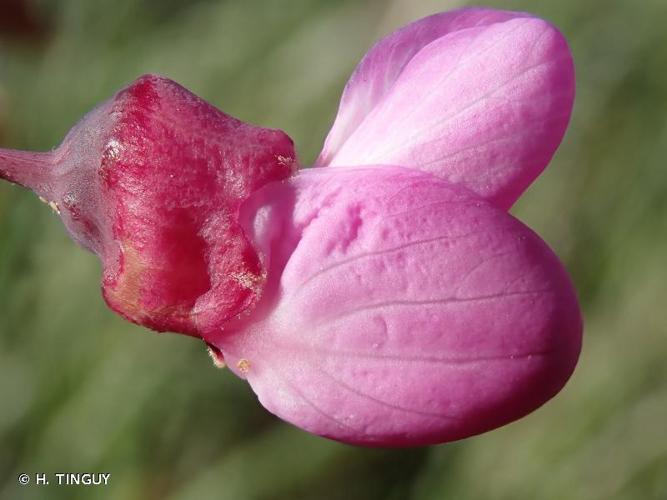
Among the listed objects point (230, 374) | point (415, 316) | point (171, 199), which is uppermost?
point (171, 199)

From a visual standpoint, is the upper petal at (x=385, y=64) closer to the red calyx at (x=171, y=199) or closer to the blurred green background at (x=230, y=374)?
the red calyx at (x=171, y=199)

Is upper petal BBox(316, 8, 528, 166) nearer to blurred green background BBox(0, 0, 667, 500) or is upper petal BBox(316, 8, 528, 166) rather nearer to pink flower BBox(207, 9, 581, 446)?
pink flower BBox(207, 9, 581, 446)

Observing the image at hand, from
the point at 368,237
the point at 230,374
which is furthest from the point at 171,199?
the point at 230,374

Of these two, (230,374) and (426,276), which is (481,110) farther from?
(230,374)

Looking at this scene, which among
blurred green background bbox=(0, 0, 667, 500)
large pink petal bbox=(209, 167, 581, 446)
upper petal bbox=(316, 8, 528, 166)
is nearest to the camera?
large pink petal bbox=(209, 167, 581, 446)

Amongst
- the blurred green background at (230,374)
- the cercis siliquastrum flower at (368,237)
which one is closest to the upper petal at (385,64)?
the cercis siliquastrum flower at (368,237)

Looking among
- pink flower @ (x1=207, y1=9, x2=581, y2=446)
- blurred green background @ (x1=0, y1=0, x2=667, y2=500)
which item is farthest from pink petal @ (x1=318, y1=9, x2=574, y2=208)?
blurred green background @ (x1=0, y1=0, x2=667, y2=500)

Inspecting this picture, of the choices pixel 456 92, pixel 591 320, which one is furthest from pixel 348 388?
pixel 591 320
